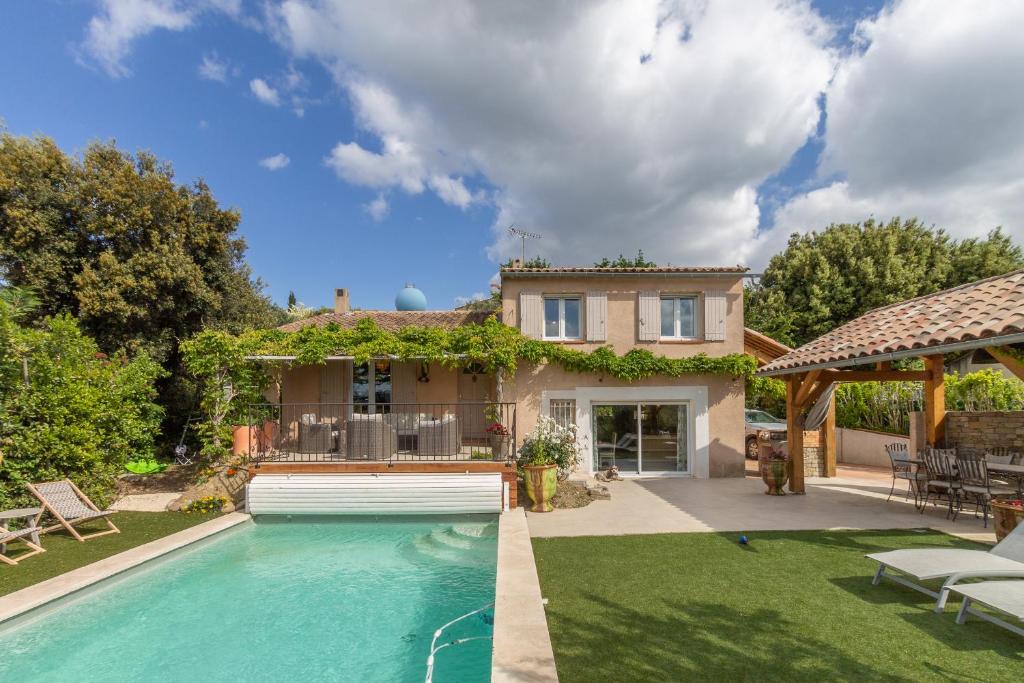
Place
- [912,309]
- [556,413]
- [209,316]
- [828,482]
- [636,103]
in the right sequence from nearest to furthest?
1. [912,309]
2. [636,103]
3. [828,482]
4. [556,413]
5. [209,316]

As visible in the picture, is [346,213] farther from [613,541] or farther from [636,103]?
[613,541]

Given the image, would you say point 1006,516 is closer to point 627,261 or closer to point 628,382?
point 628,382

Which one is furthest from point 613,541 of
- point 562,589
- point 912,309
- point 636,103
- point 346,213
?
point 346,213

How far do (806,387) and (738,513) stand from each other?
376 cm

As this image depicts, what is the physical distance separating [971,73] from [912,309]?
18.0 feet

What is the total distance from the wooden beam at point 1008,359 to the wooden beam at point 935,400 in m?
4.63

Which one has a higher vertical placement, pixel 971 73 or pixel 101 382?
pixel 971 73

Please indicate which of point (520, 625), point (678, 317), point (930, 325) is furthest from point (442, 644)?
point (678, 317)

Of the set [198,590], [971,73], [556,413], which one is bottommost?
[198,590]

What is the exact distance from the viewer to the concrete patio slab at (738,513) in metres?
7.98

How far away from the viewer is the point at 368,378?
1500cm

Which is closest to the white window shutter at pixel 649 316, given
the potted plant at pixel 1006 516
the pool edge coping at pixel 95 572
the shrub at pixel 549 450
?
the shrub at pixel 549 450

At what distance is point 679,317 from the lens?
539 inches

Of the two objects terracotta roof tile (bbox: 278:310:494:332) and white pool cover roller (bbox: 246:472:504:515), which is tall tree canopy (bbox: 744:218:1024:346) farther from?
white pool cover roller (bbox: 246:472:504:515)
